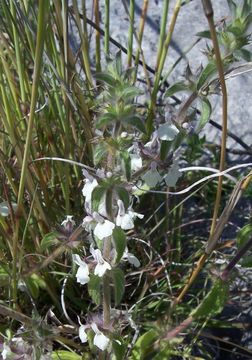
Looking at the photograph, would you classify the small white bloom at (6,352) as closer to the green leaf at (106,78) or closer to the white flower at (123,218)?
the white flower at (123,218)

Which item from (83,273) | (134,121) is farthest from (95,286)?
(134,121)

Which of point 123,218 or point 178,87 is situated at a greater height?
point 178,87

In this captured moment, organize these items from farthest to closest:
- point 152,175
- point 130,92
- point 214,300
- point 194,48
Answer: point 194,48 < point 214,300 < point 152,175 < point 130,92

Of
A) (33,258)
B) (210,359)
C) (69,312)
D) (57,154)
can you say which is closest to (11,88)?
(57,154)

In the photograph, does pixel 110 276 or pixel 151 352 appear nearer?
pixel 110 276

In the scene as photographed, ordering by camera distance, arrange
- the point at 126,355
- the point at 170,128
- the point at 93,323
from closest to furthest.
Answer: the point at 170,128 → the point at 93,323 → the point at 126,355

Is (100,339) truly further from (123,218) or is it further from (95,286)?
(123,218)

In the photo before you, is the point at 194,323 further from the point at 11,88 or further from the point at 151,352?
the point at 11,88
